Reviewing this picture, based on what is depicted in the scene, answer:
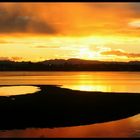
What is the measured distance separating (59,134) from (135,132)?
592cm

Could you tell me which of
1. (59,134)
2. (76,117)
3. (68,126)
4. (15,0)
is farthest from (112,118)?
(15,0)

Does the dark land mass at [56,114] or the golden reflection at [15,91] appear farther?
the golden reflection at [15,91]

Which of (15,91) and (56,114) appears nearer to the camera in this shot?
(56,114)

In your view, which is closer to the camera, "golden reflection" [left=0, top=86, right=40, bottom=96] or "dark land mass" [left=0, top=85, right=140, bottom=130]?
"dark land mass" [left=0, top=85, right=140, bottom=130]

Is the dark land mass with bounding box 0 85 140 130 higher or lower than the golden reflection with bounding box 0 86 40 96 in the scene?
lower

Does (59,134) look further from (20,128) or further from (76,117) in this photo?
(76,117)

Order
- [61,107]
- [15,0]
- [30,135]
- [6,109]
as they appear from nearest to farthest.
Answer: [15,0] → [30,135] → [6,109] → [61,107]

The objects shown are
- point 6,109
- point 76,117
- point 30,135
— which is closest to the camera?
point 30,135

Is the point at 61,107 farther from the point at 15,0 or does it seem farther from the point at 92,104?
the point at 15,0

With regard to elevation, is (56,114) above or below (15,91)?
below

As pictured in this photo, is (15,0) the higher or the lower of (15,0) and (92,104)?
the higher

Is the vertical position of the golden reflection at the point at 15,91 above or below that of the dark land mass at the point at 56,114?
above

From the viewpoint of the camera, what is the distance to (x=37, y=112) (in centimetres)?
2739

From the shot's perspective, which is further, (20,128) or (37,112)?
(37,112)
